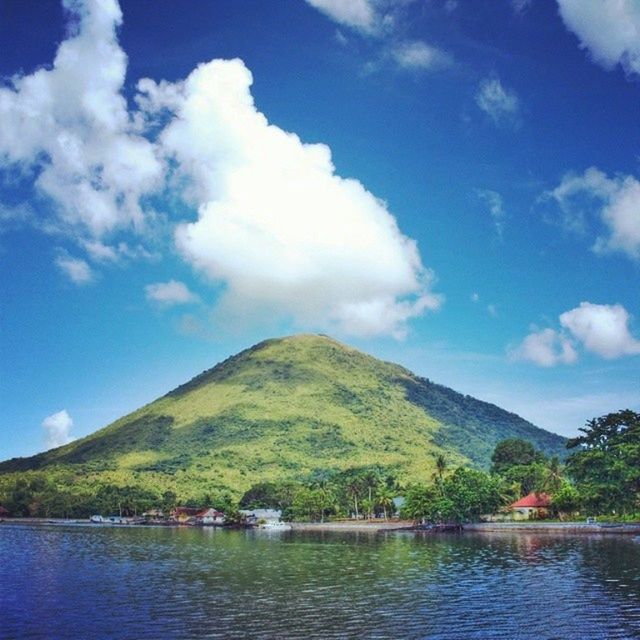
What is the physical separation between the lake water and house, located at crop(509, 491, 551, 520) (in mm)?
46779

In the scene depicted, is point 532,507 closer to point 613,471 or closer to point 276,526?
point 613,471

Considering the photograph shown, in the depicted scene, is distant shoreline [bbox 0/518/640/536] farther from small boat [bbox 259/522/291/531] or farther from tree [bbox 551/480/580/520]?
tree [bbox 551/480/580/520]

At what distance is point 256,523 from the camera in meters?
185

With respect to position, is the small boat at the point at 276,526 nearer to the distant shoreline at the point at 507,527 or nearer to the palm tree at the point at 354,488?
the distant shoreline at the point at 507,527

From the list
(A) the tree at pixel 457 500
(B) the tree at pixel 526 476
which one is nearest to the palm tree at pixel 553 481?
(A) the tree at pixel 457 500

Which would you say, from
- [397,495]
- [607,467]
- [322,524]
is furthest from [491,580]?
[397,495]

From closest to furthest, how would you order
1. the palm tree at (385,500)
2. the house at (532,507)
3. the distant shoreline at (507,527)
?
the distant shoreline at (507,527)
the house at (532,507)
the palm tree at (385,500)

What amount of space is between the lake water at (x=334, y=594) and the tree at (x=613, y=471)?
27.2m

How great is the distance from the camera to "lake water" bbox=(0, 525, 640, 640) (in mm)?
37719

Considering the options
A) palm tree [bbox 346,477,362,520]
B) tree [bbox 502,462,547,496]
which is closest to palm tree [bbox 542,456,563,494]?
tree [bbox 502,462,547,496]

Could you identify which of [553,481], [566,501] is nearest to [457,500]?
[566,501]

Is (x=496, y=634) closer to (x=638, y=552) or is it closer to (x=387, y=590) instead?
(x=387, y=590)

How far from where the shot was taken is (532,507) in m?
137

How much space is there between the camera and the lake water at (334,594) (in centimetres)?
3772
